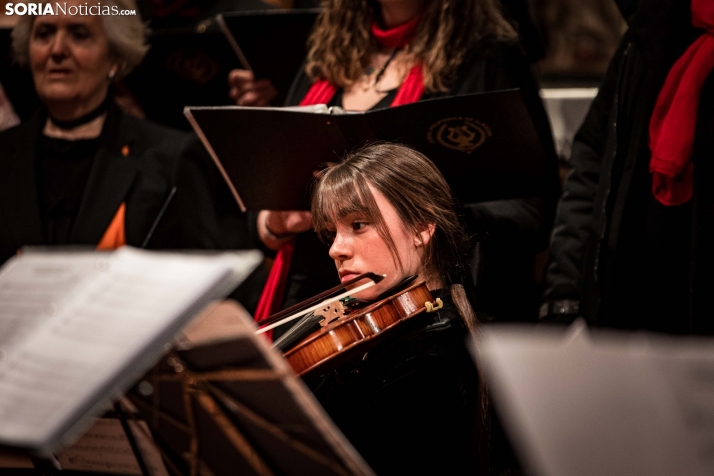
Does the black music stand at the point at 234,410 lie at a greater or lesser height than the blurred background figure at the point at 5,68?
lesser

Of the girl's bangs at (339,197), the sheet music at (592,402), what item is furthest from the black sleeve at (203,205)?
the sheet music at (592,402)

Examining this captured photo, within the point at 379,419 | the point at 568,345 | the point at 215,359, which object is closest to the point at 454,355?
the point at 379,419

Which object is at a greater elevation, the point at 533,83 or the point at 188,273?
the point at 188,273

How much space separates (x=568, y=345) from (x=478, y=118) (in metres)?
0.94

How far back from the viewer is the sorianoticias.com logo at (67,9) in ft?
8.05

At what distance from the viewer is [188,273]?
0.93 m

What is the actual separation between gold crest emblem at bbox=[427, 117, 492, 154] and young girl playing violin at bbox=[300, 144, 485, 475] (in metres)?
0.06

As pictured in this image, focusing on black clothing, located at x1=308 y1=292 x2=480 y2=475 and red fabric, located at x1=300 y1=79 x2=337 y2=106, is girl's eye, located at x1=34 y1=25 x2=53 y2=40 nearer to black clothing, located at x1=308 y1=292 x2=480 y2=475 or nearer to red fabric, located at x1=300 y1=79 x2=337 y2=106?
red fabric, located at x1=300 y1=79 x2=337 y2=106

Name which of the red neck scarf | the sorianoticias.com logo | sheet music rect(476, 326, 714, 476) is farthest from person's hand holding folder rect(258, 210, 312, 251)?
sheet music rect(476, 326, 714, 476)

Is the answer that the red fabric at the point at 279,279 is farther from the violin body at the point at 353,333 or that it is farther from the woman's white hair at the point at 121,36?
the woman's white hair at the point at 121,36

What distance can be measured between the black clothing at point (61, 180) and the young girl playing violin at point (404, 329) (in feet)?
3.18

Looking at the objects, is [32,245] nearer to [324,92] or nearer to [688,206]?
[324,92]

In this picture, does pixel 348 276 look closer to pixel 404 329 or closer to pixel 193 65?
pixel 404 329

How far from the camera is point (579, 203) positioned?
6.50 feet
